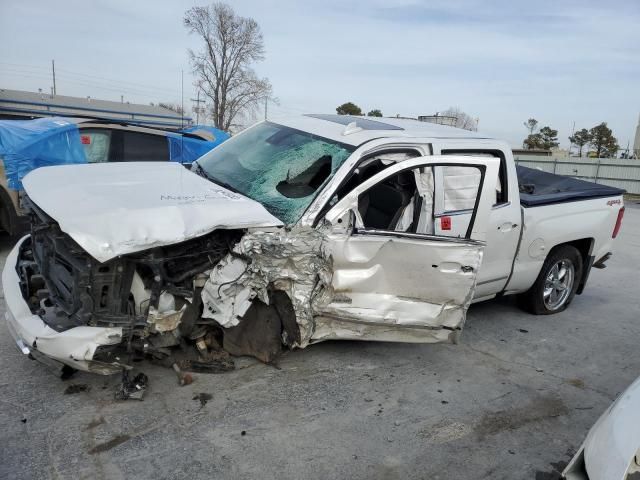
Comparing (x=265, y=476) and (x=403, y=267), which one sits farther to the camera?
(x=403, y=267)

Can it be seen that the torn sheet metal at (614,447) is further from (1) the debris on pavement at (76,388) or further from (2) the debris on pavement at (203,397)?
(1) the debris on pavement at (76,388)

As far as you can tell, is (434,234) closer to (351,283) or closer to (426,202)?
(426,202)

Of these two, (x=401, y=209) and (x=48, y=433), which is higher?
(x=401, y=209)

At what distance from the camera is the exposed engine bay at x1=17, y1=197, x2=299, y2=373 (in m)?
2.94

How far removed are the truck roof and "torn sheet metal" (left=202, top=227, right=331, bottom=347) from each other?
1.01m

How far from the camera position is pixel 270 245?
3277 mm

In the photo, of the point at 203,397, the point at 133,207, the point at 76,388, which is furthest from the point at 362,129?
the point at 76,388

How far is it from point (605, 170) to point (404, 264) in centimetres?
2771

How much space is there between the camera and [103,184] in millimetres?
3475

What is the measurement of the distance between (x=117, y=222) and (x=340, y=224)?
1.46 metres

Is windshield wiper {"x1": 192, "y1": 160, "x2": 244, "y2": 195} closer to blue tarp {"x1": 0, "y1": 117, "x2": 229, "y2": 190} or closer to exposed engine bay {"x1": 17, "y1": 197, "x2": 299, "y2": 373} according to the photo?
exposed engine bay {"x1": 17, "y1": 197, "x2": 299, "y2": 373}

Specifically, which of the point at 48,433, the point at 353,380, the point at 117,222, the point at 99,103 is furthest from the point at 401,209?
the point at 99,103

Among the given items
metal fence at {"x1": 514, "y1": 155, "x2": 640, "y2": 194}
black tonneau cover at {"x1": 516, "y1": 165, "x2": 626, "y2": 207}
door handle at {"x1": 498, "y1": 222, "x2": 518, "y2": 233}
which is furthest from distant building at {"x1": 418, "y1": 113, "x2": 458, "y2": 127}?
metal fence at {"x1": 514, "y1": 155, "x2": 640, "y2": 194}

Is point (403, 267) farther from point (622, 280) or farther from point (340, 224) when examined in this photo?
point (622, 280)
